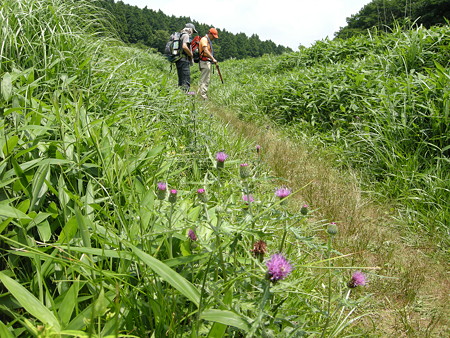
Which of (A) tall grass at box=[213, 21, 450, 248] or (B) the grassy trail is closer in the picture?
(B) the grassy trail

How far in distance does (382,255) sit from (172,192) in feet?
5.44

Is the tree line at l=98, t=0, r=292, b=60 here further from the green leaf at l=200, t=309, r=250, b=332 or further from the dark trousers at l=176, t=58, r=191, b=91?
the green leaf at l=200, t=309, r=250, b=332

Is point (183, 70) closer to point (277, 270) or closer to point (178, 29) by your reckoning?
point (277, 270)

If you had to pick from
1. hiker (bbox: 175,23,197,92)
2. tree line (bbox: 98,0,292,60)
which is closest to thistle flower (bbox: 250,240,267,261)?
hiker (bbox: 175,23,197,92)

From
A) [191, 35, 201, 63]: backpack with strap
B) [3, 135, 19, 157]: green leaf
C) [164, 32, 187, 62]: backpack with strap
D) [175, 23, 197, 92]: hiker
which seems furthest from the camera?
[191, 35, 201, 63]: backpack with strap

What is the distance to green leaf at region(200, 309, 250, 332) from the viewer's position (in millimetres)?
846

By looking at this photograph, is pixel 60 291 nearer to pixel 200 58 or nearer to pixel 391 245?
pixel 391 245

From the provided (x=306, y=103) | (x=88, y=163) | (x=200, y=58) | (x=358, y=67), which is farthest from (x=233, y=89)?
(x=88, y=163)

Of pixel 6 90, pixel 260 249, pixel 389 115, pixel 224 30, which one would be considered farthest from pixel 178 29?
pixel 260 249

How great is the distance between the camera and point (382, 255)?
212cm

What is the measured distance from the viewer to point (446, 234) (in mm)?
2422

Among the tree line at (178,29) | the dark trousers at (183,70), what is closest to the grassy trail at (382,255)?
the dark trousers at (183,70)

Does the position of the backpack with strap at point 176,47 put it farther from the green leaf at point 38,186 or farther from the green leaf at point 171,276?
the green leaf at point 171,276

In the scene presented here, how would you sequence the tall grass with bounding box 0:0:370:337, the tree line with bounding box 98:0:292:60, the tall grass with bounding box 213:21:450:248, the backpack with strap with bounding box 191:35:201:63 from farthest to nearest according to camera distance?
the tree line with bounding box 98:0:292:60 → the backpack with strap with bounding box 191:35:201:63 → the tall grass with bounding box 213:21:450:248 → the tall grass with bounding box 0:0:370:337
